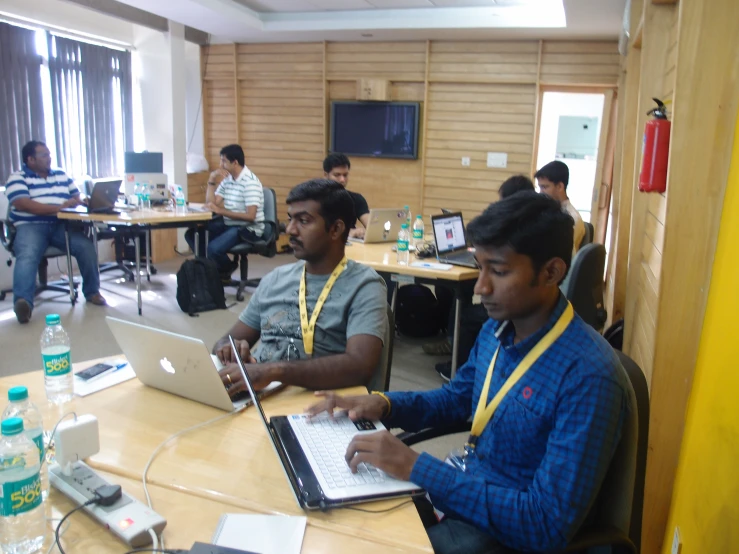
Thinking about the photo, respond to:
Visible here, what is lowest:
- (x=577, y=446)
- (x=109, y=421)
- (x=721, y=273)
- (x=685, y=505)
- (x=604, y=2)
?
(x=685, y=505)

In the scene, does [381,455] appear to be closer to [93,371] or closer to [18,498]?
[18,498]

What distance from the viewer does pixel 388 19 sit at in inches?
260

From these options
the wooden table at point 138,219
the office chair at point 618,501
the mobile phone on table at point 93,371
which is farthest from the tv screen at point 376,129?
the office chair at point 618,501

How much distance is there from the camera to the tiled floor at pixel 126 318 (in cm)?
388

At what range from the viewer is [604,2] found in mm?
4828

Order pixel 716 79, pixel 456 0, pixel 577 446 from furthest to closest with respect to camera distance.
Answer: pixel 456 0 < pixel 716 79 < pixel 577 446

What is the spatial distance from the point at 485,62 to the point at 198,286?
4.35 metres

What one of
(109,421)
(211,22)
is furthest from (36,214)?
(109,421)

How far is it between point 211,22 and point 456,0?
112 inches

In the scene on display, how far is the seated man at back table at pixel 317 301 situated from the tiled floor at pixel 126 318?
4.27 feet

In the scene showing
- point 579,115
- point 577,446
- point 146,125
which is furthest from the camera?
point 579,115

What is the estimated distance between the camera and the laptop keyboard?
121cm

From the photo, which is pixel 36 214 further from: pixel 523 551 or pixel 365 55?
pixel 523 551

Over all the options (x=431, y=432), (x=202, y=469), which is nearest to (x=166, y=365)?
(x=202, y=469)
